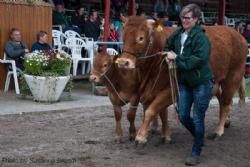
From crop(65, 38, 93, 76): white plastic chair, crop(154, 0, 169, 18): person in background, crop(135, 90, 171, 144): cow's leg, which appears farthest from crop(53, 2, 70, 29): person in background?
crop(135, 90, 171, 144): cow's leg

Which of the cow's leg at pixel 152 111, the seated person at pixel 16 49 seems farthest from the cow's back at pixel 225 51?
the seated person at pixel 16 49

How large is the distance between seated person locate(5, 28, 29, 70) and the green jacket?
634 centimetres

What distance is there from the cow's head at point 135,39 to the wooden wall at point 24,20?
6378 mm

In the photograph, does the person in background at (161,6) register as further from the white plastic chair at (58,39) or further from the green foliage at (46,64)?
the green foliage at (46,64)

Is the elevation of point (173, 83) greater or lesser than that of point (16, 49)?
greater

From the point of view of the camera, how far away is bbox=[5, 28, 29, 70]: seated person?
493 inches

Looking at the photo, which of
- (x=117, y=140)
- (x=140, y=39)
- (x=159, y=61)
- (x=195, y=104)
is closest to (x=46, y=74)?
(x=117, y=140)

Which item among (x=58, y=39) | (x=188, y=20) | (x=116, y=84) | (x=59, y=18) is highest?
(x=188, y=20)

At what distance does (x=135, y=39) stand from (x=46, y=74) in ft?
15.8

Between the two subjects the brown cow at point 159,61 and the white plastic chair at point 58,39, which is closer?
the brown cow at point 159,61

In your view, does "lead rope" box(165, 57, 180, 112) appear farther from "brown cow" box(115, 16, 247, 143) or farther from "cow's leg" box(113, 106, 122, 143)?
"cow's leg" box(113, 106, 122, 143)

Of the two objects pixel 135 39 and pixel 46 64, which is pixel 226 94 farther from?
pixel 46 64

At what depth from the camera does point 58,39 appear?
14750 millimetres

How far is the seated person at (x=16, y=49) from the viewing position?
1253 cm
